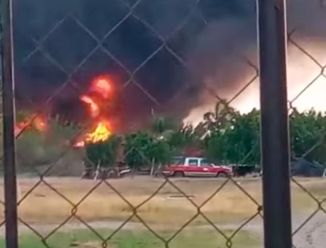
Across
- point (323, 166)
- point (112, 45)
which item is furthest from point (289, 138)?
point (112, 45)

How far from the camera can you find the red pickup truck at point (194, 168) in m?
0.83

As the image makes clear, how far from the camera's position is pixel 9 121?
2.66 feet

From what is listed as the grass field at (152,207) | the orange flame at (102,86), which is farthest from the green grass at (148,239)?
the orange flame at (102,86)

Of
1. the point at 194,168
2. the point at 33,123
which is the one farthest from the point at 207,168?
the point at 33,123

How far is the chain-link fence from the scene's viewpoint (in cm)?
83

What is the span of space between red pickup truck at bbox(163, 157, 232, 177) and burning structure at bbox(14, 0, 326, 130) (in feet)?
0.11

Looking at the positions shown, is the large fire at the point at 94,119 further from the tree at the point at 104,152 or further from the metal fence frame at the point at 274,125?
the metal fence frame at the point at 274,125

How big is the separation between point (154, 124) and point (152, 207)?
6cm

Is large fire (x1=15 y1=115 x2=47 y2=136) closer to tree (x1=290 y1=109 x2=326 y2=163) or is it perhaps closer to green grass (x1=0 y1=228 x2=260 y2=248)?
green grass (x1=0 y1=228 x2=260 y2=248)

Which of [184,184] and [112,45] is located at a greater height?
[112,45]

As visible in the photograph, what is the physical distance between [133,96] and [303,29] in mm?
141

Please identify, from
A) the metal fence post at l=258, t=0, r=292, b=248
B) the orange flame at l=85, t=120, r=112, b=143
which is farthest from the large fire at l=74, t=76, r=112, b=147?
the metal fence post at l=258, t=0, r=292, b=248

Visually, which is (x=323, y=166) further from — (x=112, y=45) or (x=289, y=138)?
(x=112, y=45)

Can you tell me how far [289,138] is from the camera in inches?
31.5
